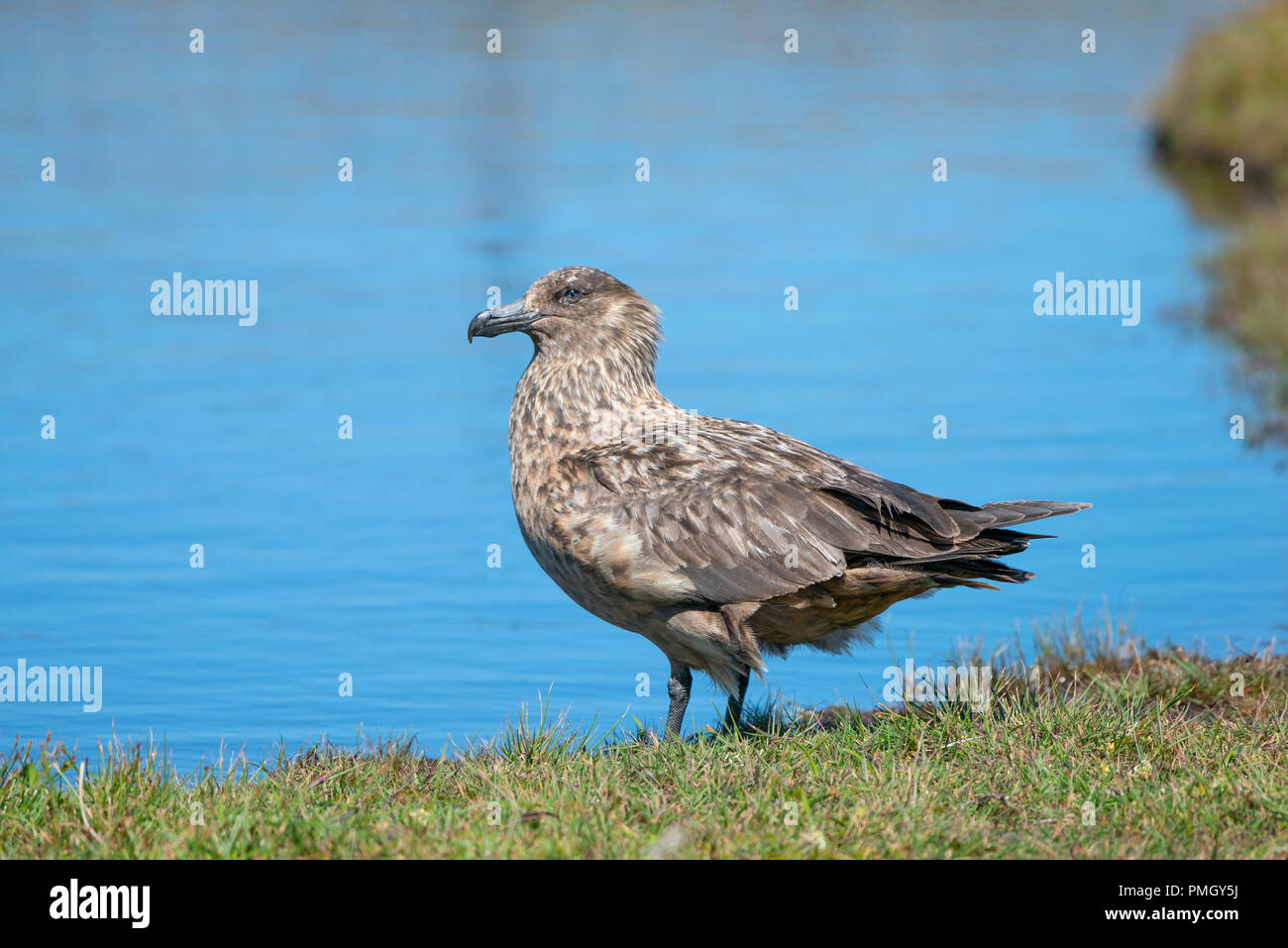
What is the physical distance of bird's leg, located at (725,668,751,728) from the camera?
7.89 meters

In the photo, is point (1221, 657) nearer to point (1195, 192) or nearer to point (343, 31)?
point (1195, 192)

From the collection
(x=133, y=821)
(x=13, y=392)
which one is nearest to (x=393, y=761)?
(x=133, y=821)

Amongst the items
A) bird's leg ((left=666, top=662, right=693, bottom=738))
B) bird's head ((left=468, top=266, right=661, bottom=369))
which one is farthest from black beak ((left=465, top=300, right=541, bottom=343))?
bird's leg ((left=666, top=662, right=693, bottom=738))

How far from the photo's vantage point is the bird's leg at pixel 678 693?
807cm

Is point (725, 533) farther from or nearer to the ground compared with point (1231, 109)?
nearer to the ground

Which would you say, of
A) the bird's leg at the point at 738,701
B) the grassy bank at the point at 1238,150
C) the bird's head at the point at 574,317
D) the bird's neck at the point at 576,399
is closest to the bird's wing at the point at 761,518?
the bird's neck at the point at 576,399

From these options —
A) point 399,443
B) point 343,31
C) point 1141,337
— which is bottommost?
point 399,443

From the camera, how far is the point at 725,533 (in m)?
7.75

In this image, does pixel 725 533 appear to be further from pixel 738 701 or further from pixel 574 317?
pixel 574 317

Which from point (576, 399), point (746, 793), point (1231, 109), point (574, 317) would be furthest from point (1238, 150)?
point (746, 793)

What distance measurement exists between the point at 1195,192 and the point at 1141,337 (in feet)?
29.2

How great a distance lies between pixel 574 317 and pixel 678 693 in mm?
1955

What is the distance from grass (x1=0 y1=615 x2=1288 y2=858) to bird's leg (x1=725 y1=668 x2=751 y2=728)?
0.16 metres

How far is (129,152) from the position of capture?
93.7 feet
